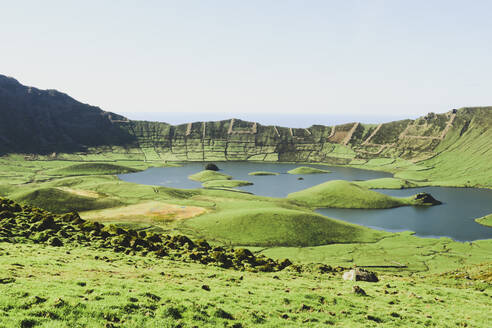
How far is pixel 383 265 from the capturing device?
82.2 metres

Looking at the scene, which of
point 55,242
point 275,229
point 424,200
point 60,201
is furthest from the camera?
point 424,200

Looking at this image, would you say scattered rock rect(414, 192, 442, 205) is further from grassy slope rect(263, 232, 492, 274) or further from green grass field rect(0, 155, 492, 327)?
green grass field rect(0, 155, 492, 327)

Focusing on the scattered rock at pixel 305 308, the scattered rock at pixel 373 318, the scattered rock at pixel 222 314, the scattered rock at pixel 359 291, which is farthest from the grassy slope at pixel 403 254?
the scattered rock at pixel 222 314

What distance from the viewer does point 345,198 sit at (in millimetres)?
173500

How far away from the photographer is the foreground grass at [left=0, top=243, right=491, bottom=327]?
22.3m

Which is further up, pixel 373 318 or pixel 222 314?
pixel 222 314

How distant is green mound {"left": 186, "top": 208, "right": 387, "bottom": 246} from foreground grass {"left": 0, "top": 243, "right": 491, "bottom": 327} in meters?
54.8

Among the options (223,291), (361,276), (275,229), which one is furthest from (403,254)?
(223,291)

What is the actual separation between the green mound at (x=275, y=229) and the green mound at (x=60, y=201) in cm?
4485

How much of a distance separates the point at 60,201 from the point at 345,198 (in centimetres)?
13675

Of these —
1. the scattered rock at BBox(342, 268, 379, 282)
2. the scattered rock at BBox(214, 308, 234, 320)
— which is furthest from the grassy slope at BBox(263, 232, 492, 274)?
the scattered rock at BBox(214, 308, 234, 320)

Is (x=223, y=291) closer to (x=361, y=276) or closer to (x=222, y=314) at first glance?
(x=222, y=314)

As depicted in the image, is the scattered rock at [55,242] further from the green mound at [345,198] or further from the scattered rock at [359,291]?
the green mound at [345,198]

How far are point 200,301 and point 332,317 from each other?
12176 mm
